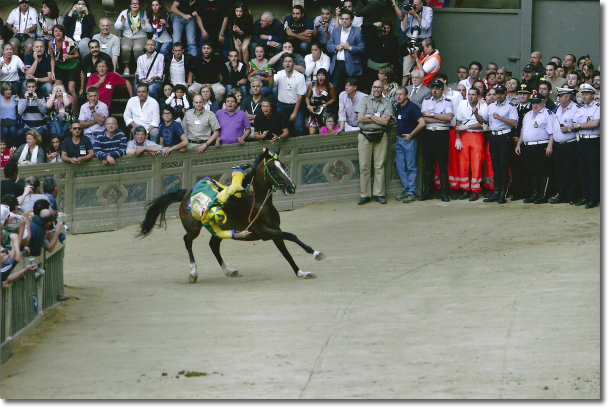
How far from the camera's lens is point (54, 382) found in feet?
28.7

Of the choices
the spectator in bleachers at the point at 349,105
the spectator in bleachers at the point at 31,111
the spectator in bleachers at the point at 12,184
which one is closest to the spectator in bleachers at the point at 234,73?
the spectator in bleachers at the point at 349,105

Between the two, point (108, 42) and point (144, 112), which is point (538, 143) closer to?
point (144, 112)

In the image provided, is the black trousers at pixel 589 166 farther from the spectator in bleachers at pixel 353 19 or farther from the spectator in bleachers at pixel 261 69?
the spectator in bleachers at pixel 261 69

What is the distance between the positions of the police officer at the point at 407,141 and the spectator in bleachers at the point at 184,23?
431cm

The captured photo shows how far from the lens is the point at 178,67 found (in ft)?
62.8

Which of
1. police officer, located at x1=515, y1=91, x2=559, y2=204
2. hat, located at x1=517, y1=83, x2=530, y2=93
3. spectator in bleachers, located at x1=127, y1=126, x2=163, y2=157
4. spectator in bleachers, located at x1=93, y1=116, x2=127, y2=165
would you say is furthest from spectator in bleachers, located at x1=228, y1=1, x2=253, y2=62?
police officer, located at x1=515, y1=91, x2=559, y2=204

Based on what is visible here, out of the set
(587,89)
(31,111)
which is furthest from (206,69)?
(587,89)

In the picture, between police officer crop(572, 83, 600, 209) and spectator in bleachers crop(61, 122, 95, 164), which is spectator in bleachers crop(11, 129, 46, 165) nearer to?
spectator in bleachers crop(61, 122, 95, 164)

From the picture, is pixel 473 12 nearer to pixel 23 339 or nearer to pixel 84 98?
pixel 84 98

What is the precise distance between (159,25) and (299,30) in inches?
108

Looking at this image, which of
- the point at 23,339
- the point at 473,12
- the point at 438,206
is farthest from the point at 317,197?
the point at 23,339

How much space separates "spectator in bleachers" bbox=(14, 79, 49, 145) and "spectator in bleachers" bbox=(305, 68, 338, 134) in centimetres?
476

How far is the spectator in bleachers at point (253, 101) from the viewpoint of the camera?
719 inches

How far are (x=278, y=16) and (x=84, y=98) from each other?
4851 millimetres
